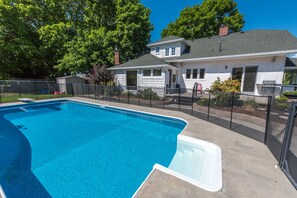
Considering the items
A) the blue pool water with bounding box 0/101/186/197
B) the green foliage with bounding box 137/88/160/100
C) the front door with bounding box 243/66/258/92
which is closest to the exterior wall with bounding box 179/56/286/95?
the front door with bounding box 243/66/258/92

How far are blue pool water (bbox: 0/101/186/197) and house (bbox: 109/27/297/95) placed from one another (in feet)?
12.7

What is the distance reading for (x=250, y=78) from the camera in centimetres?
977

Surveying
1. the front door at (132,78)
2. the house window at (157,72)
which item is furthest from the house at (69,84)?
the house window at (157,72)

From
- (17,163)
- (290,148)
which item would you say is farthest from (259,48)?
(17,163)

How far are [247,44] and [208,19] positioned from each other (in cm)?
1195

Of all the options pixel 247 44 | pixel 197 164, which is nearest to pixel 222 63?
pixel 247 44

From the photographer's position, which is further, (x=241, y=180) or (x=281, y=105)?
(x=281, y=105)

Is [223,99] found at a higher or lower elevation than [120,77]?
lower

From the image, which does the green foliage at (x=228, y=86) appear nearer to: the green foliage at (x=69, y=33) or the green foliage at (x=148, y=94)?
the green foliage at (x=148, y=94)

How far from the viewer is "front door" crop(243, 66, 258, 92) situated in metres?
9.60

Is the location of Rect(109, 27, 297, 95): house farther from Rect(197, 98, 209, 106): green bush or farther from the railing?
Rect(197, 98, 209, 106): green bush

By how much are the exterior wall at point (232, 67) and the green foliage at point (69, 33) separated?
940cm

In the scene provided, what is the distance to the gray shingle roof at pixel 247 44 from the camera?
8.77 meters

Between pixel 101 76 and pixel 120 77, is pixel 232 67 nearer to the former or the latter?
pixel 120 77
